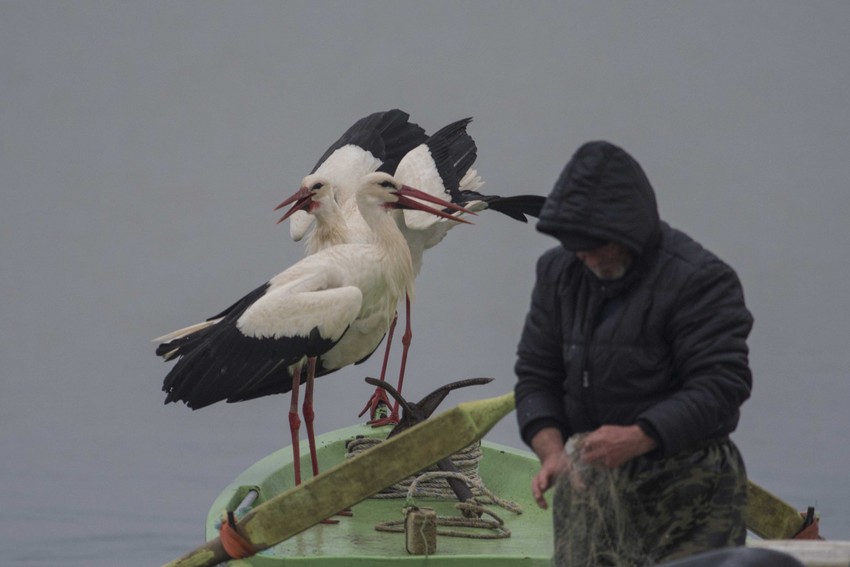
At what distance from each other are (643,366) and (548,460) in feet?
0.94

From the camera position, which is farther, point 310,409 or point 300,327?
point 310,409

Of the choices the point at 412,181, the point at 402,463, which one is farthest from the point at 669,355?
the point at 412,181

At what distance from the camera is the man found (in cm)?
293

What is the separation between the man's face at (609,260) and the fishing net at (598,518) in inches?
13.9

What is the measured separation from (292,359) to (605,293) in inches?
119

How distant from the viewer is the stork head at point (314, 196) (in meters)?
6.62

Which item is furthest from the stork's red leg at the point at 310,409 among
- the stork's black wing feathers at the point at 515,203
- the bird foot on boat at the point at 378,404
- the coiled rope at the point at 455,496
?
the bird foot on boat at the point at 378,404

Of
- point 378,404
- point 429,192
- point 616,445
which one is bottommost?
point 616,445

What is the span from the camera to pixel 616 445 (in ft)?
9.53

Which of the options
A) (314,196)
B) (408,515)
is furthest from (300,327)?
(408,515)

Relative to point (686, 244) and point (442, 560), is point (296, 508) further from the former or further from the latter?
point (686, 244)

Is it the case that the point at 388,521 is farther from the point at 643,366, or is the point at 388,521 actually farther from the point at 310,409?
the point at 643,366

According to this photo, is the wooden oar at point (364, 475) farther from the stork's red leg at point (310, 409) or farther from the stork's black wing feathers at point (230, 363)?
Answer: the stork's red leg at point (310, 409)

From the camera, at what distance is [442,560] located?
4.82 meters
